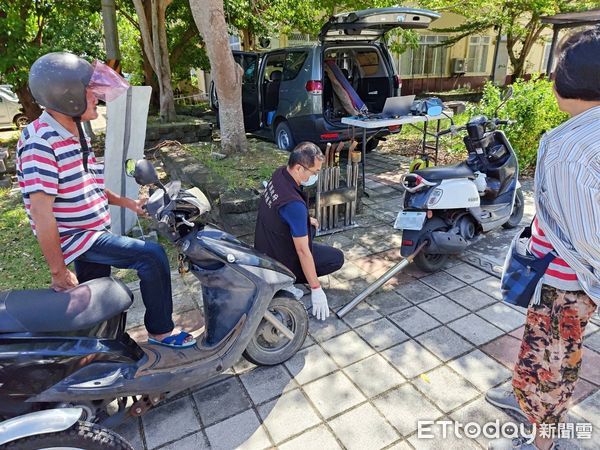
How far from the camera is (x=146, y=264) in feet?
6.93

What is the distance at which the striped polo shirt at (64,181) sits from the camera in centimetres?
181

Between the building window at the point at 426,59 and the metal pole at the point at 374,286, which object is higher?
the building window at the point at 426,59

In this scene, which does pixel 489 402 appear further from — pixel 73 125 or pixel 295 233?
pixel 73 125

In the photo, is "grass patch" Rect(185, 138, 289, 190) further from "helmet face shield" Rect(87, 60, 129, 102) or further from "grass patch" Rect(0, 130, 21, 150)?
"grass patch" Rect(0, 130, 21, 150)

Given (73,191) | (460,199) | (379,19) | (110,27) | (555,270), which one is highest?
(110,27)

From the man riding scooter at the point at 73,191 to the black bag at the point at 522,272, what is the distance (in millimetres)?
1585

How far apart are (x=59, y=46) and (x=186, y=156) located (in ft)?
13.6

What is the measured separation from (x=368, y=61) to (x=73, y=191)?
6.08m

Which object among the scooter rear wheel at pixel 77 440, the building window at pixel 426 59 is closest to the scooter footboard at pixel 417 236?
the scooter rear wheel at pixel 77 440

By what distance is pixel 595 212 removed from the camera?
4.62ft

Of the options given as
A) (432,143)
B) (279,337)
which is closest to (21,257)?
(279,337)

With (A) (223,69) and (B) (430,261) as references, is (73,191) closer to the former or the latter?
(B) (430,261)

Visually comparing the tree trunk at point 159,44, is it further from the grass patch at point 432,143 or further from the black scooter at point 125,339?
the black scooter at point 125,339

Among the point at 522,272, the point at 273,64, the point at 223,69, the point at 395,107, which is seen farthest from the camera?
the point at 273,64
